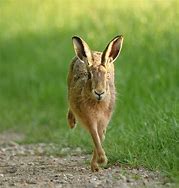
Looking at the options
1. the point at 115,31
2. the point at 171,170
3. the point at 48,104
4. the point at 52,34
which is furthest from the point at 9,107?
the point at 171,170

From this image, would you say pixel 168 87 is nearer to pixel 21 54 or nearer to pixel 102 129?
pixel 102 129

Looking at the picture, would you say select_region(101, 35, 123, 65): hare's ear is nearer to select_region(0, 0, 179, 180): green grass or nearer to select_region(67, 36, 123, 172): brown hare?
select_region(67, 36, 123, 172): brown hare

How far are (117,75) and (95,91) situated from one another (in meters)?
4.39

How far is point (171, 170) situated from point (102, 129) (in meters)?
1.01

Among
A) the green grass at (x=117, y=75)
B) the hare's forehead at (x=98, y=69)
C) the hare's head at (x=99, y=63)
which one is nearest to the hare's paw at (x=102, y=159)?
the green grass at (x=117, y=75)

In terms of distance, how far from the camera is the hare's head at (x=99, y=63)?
7605 millimetres

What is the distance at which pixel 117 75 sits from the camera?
39.3 ft

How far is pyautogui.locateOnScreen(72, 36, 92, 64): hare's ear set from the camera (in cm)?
792

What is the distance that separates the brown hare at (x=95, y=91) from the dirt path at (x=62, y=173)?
296mm

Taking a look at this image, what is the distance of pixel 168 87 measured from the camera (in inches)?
445

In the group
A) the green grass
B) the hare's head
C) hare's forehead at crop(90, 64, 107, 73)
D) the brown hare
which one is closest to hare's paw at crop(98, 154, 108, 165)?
the brown hare

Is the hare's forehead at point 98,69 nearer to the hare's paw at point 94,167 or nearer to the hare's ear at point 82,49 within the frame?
the hare's ear at point 82,49

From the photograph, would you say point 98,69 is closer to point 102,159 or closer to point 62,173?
point 102,159

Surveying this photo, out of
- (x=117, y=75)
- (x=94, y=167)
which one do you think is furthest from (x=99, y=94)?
(x=117, y=75)
